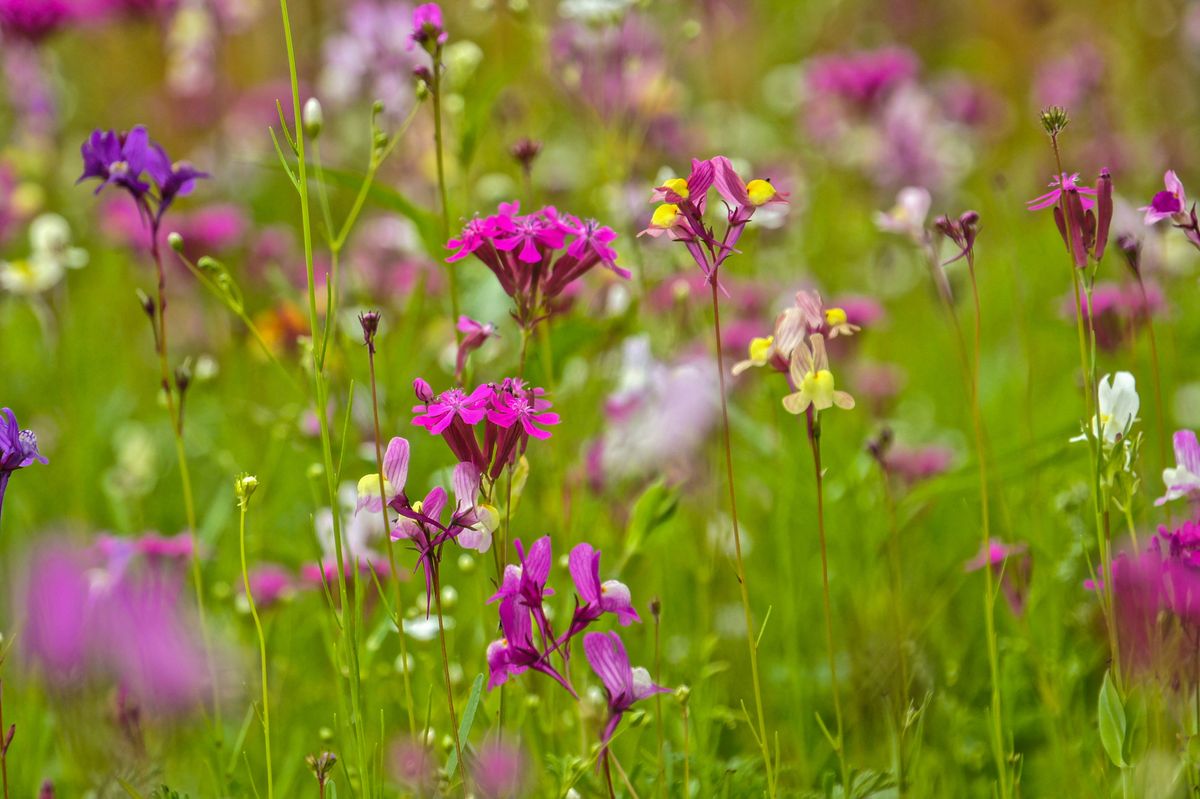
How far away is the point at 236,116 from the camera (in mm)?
3895

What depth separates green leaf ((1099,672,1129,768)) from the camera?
90 centimetres

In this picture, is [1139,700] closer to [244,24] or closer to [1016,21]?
[244,24]

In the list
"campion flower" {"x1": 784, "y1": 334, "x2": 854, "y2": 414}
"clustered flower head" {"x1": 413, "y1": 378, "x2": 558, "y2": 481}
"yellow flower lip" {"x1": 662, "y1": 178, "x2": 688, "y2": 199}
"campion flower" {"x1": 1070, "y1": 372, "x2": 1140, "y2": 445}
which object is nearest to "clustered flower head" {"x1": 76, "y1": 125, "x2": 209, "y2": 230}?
"clustered flower head" {"x1": 413, "y1": 378, "x2": 558, "y2": 481}

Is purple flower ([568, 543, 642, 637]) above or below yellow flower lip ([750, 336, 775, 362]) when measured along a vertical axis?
below

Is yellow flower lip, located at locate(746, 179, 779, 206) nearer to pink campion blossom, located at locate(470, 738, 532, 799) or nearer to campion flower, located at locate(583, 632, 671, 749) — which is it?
campion flower, located at locate(583, 632, 671, 749)

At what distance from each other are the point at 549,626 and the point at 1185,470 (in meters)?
0.54

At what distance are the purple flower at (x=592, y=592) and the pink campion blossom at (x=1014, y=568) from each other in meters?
0.46

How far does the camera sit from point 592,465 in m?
1.59

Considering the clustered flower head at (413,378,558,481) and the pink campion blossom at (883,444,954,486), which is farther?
the pink campion blossom at (883,444,954,486)

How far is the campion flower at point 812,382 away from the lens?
91cm

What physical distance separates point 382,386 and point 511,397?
0.75m

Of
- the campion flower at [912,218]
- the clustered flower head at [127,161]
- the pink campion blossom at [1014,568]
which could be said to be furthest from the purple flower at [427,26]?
the pink campion blossom at [1014,568]

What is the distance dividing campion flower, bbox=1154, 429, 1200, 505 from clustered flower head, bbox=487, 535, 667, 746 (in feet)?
1.50

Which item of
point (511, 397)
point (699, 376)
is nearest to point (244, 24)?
point (699, 376)
